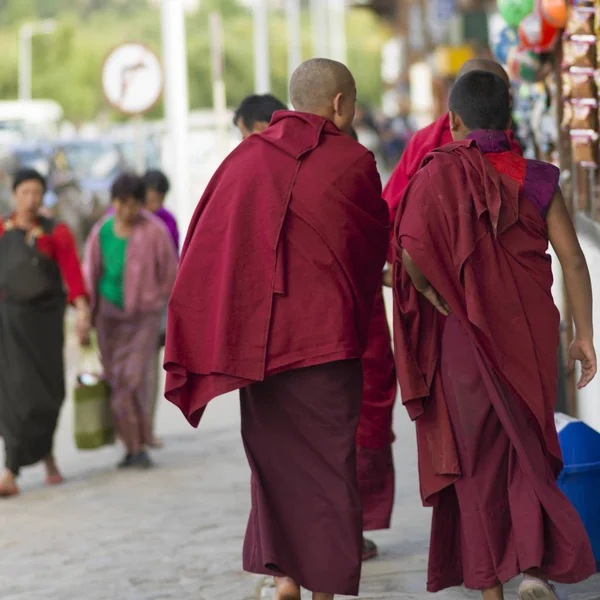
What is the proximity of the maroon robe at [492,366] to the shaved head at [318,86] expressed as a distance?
17.5 inches

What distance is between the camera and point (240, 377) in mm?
5039

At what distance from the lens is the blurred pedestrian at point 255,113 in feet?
21.6

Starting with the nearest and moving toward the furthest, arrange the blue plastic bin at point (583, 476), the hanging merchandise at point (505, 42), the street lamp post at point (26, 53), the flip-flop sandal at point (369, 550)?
the blue plastic bin at point (583, 476) < the flip-flop sandal at point (369, 550) < the hanging merchandise at point (505, 42) < the street lamp post at point (26, 53)

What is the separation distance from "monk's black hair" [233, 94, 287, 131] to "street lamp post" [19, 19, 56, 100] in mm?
65120

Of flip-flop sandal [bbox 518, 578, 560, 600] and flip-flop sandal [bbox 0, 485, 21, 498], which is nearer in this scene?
flip-flop sandal [bbox 518, 578, 560, 600]

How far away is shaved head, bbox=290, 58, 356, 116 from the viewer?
5.22 m

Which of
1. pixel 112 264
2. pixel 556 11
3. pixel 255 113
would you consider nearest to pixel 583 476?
pixel 255 113

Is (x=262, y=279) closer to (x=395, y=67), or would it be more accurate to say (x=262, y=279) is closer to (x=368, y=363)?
(x=368, y=363)

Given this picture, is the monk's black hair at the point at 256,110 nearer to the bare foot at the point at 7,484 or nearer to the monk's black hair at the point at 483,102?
the monk's black hair at the point at 483,102

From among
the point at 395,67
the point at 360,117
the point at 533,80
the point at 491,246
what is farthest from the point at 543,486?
the point at 395,67

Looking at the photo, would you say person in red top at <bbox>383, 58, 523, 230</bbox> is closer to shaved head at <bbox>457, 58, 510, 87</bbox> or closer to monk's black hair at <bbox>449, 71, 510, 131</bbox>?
shaved head at <bbox>457, 58, 510, 87</bbox>

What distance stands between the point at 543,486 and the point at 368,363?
1386 mm

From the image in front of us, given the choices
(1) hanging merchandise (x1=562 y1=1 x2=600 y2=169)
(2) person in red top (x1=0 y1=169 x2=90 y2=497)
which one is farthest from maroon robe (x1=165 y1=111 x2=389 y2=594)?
(2) person in red top (x1=0 y1=169 x2=90 y2=497)

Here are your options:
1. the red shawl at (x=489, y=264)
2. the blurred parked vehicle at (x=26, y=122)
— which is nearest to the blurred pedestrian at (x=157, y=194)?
the red shawl at (x=489, y=264)
